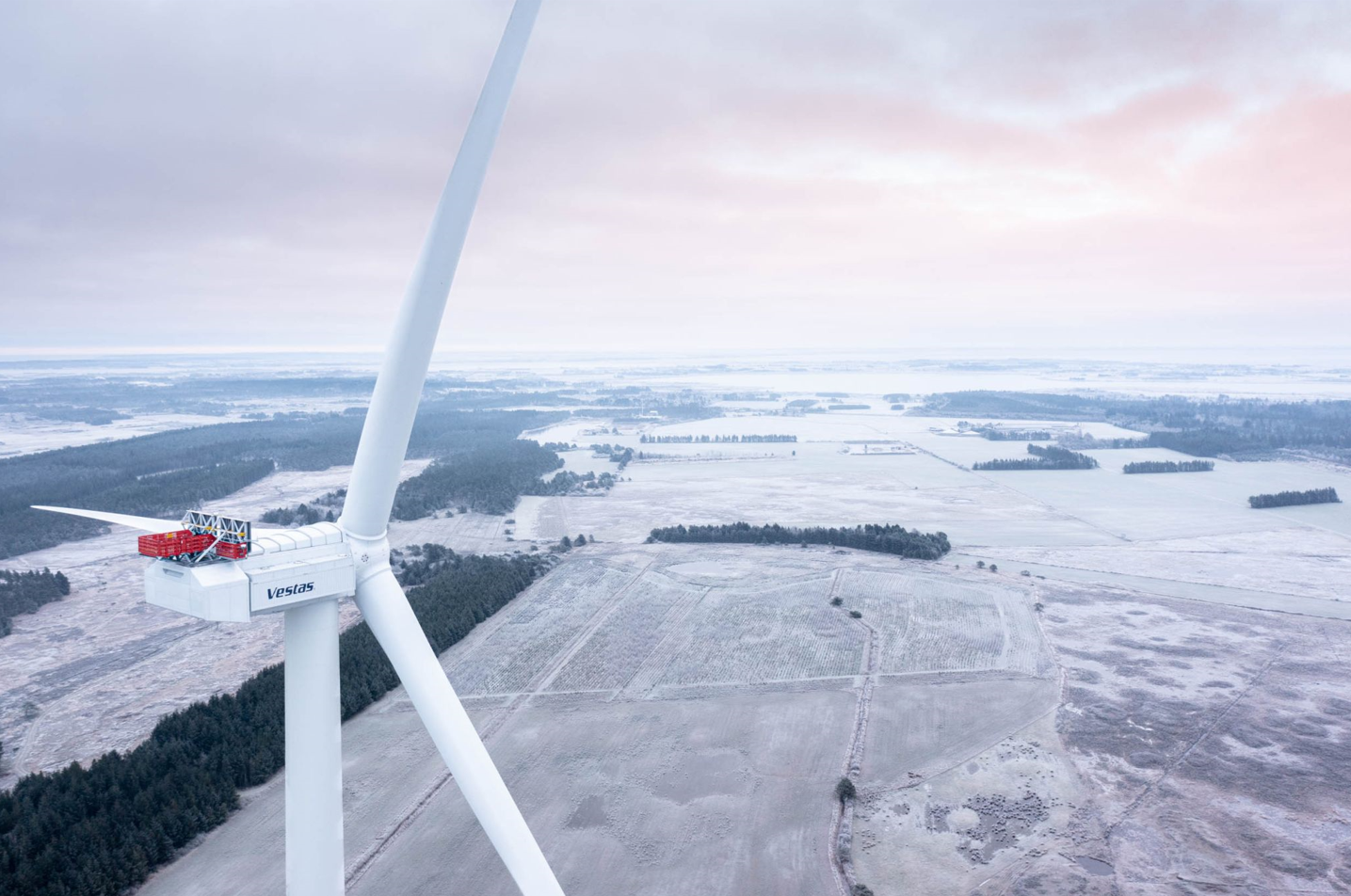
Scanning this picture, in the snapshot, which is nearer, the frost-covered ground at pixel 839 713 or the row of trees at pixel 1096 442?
the frost-covered ground at pixel 839 713

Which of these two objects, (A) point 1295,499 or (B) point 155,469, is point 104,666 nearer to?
(B) point 155,469

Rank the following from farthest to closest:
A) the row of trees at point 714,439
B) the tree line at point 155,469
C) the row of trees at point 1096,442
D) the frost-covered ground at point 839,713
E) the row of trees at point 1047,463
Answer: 1. the row of trees at point 714,439
2. the row of trees at point 1096,442
3. the row of trees at point 1047,463
4. the tree line at point 155,469
5. the frost-covered ground at point 839,713

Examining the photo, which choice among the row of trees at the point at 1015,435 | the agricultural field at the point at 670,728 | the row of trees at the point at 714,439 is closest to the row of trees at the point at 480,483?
the row of trees at the point at 714,439

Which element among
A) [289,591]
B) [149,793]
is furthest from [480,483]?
[289,591]

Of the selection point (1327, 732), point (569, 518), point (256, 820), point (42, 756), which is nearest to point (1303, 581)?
point (1327, 732)

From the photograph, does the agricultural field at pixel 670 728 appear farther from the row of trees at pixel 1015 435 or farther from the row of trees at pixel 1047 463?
the row of trees at pixel 1015 435

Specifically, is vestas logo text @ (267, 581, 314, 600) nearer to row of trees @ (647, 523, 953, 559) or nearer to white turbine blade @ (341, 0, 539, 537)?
white turbine blade @ (341, 0, 539, 537)
